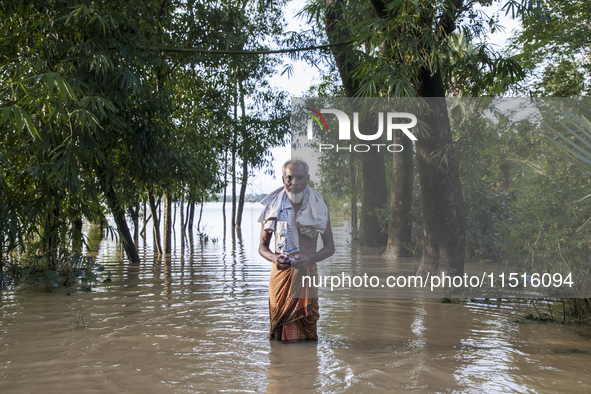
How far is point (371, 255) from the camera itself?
436 inches

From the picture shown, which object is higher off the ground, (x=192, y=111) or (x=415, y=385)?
(x=192, y=111)

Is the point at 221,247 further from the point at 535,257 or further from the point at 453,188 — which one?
the point at 535,257

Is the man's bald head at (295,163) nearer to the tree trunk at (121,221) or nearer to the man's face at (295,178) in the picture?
the man's face at (295,178)

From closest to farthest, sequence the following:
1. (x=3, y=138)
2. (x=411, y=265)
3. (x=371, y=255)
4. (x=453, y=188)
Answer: (x=3, y=138) → (x=453, y=188) → (x=411, y=265) → (x=371, y=255)

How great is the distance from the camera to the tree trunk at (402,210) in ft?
34.4

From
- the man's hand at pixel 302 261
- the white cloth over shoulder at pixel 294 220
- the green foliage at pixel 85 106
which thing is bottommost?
the man's hand at pixel 302 261

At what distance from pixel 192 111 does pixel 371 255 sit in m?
5.45

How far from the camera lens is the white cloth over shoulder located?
4738mm

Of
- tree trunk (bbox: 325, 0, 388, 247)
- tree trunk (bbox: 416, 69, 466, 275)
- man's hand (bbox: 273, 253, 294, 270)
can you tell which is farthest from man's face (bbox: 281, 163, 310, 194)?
tree trunk (bbox: 325, 0, 388, 247)

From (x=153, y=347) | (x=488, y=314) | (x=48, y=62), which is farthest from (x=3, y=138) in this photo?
(x=488, y=314)

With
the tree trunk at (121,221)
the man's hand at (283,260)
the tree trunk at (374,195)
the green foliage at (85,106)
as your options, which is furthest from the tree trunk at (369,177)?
the man's hand at (283,260)

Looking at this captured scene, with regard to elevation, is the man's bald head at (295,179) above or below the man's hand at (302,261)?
above

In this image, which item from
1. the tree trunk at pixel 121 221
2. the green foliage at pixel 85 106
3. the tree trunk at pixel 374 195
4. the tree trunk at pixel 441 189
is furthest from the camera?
the tree trunk at pixel 374 195

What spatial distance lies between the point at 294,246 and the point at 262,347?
96 cm
